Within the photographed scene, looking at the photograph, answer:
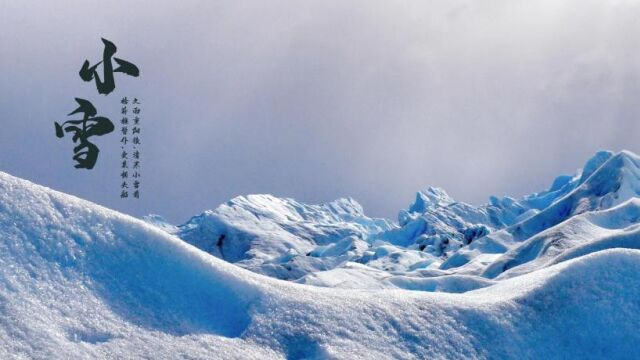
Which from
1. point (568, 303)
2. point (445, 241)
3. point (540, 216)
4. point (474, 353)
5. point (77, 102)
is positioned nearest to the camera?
point (474, 353)

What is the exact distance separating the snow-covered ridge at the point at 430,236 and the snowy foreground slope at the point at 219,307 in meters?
12.7

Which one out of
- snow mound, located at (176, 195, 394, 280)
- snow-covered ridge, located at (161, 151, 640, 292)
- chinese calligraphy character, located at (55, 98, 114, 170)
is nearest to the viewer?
chinese calligraphy character, located at (55, 98, 114, 170)

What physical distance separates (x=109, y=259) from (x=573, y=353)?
4.95m

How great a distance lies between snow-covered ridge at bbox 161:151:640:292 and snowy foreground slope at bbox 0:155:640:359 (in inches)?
500

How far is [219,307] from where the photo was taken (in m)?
6.75

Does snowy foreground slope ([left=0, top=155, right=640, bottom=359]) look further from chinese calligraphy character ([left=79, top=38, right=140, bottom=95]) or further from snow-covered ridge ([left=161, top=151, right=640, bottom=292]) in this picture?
chinese calligraphy character ([left=79, top=38, right=140, bottom=95])

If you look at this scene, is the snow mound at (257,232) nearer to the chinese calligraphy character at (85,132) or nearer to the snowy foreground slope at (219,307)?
the chinese calligraphy character at (85,132)

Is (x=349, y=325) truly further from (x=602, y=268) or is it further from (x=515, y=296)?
(x=602, y=268)

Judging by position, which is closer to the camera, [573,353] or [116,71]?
[573,353]

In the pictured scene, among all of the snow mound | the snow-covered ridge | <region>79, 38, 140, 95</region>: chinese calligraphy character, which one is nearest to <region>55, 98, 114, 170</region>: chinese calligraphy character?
<region>79, 38, 140, 95</region>: chinese calligraphy character

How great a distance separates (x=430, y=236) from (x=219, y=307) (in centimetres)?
11117

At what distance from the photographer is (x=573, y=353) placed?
7691 millimetres

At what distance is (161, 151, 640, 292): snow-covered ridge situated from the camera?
134ft

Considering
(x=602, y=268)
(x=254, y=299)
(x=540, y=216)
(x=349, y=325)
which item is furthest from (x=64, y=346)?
(x=540, y=216)
